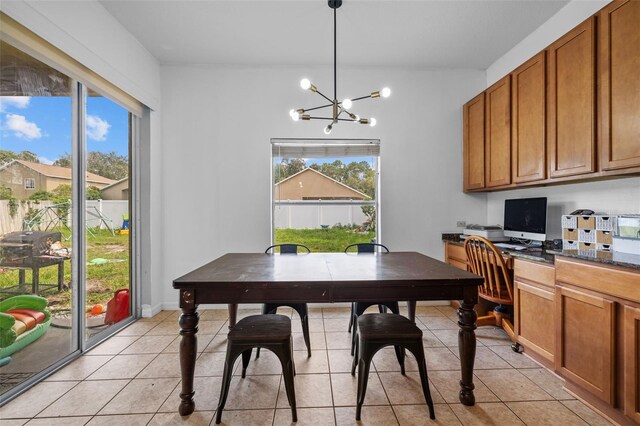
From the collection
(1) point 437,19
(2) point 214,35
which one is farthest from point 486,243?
(2) point 214,35

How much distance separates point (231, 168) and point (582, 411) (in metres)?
3.73

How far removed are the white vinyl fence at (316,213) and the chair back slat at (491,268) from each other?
4.49 feet

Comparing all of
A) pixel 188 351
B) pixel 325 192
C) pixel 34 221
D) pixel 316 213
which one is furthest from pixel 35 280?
pixel 325 192

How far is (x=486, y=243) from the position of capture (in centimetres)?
251

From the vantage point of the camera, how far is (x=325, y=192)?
3.71 metres

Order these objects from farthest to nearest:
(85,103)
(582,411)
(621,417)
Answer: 1. (85,103)
2. (582,411)
3. (621,417)

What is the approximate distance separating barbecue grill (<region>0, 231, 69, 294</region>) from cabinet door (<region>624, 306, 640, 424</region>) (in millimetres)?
3717

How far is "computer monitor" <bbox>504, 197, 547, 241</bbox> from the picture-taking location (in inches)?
106

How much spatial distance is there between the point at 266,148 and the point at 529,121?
2.80 m

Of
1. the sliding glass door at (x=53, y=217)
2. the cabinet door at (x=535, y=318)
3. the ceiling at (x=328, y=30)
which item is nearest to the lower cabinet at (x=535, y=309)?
the cabinet door at (x=535, y=318)

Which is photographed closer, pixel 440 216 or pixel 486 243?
pixel 486 243

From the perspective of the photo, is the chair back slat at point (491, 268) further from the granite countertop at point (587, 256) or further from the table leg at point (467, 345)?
the table leg at point (467, 345)

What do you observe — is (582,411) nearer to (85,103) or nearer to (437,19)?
(437,19)

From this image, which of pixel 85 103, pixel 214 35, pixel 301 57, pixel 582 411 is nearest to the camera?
pixel 582 411
